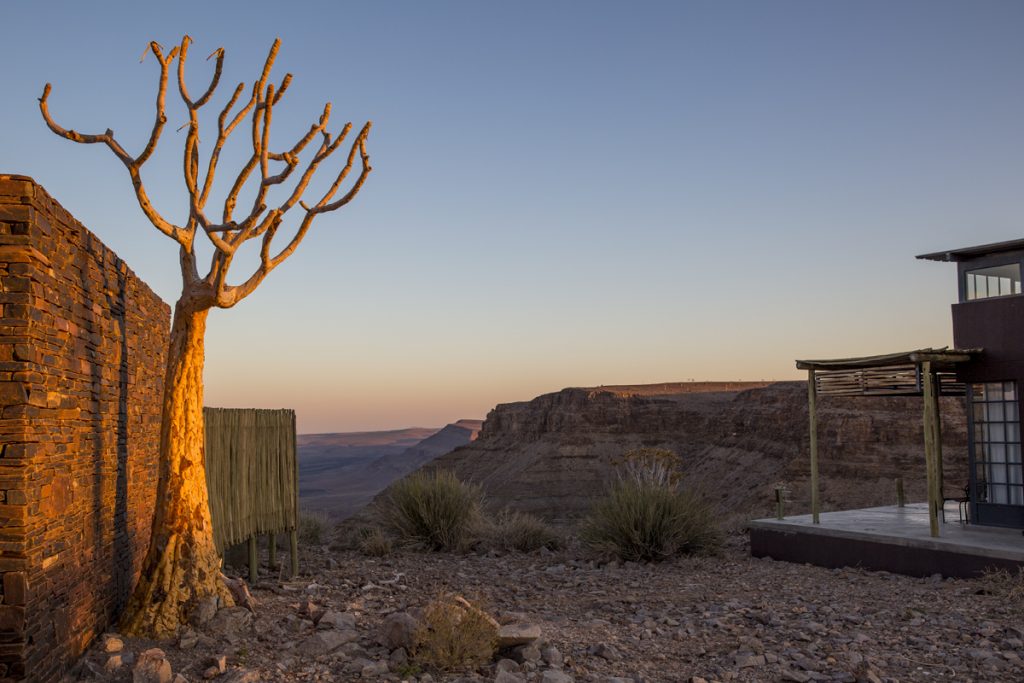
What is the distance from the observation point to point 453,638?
6.23m

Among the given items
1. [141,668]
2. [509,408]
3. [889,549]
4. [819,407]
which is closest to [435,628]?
[141,668]

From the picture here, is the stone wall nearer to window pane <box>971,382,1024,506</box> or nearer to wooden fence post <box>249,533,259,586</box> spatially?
wooden fence post <box>249,533,259,586</box>

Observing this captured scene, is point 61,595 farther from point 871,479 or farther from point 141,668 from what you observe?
point 871,479

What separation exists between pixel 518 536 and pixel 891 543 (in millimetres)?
5269


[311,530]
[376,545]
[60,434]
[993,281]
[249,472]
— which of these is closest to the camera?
[60,434]

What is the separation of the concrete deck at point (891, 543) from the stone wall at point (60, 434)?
8525 mm

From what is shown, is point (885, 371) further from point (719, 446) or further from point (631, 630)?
point (719, 446)

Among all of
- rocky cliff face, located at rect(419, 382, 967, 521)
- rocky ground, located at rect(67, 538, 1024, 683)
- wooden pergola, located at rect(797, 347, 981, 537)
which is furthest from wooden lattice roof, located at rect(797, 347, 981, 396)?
rocky cliff face, located at rect(419, 382, 967, 521)

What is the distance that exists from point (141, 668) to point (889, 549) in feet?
29.5

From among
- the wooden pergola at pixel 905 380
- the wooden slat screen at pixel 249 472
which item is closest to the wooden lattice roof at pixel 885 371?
the wooden pergola at pixel 905 380

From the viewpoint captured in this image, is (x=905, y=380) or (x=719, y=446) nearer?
(x=905, y=380)

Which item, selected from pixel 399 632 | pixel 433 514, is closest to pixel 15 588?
pixel 399 632

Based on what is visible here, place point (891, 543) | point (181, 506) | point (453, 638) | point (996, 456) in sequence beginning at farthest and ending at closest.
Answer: point (996, 456) < point (891, 543) < point (181, 506) < point (453, 638)

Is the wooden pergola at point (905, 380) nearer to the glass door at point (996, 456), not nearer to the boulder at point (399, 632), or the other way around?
the glass door at point (996, 456)
